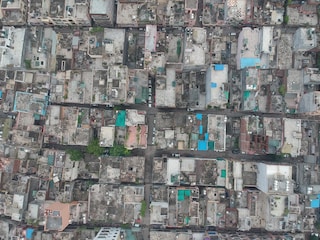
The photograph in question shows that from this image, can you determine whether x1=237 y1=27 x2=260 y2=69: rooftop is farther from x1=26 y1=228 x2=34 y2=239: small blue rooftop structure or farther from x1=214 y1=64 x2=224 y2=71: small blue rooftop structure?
x1=26 y1=228 x2=34 y2=239: small blue rooftop structure

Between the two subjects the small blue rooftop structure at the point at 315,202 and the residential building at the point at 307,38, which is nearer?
the small blue rooftop structure at the point at 315,202

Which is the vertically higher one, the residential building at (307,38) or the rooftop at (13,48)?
the residential building at (307,38)

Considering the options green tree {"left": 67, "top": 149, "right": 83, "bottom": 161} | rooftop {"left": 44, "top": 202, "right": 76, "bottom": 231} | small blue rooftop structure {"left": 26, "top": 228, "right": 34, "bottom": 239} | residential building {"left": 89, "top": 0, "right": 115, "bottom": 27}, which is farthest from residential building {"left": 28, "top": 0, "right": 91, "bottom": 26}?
small blue rooftop structure {"left": 26, "top": 228, "right": 34, "bottom": 239}

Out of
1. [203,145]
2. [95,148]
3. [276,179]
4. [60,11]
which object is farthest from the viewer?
[60,11]

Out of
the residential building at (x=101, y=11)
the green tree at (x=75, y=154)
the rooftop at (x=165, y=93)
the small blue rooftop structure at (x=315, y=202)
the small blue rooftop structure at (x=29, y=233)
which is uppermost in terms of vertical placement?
the residential building at (x=101, y=11)

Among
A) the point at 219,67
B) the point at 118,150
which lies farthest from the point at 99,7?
the point at 118,150

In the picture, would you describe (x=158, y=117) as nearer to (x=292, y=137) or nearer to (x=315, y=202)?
(x=292, y=137)

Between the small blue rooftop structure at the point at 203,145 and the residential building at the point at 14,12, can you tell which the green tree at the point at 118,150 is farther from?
the residential building at the point at 14,12

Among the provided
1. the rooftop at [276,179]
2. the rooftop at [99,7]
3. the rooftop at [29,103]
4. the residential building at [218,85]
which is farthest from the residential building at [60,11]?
the rooftop at [276,179]

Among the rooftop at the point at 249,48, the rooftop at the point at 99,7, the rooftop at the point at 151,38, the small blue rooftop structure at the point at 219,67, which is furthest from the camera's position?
the rooftop at the point at 249,48

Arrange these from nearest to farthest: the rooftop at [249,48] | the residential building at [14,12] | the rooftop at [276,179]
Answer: the rooftop at [276,179]
the rooftop at [249,48]
the residential building at [14,12]
